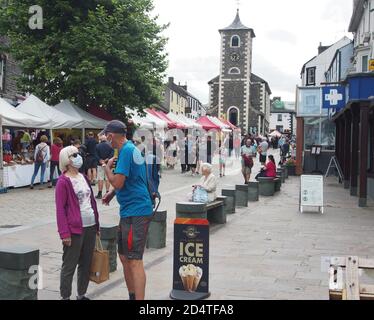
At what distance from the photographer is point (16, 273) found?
15.8 ft

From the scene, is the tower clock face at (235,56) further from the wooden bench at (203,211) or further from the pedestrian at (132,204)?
the pedestrian at (132,204)

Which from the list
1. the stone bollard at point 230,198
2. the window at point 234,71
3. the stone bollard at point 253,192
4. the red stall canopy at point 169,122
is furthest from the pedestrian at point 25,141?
the window at point 234,71

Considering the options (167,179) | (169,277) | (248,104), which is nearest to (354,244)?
(169,277)

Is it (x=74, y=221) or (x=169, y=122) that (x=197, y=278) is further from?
(x=169, y=122)

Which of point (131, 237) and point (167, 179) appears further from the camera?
point (167, 179)

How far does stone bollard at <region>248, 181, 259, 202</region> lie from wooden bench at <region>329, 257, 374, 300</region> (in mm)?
11197

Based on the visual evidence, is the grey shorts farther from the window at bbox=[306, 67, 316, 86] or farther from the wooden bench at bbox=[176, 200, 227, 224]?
the window at bbox=[306, 67, 316, 86]

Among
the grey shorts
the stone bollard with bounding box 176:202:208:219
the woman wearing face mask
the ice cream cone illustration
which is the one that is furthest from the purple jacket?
the stone bollard with bounding box 176:202:208:219

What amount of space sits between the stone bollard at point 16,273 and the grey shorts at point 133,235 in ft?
2.85

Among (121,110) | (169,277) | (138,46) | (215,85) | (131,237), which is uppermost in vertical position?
(215,85)

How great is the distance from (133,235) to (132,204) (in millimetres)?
298

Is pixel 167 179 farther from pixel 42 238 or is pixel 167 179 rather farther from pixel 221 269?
pixel 221 269

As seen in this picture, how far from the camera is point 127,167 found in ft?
16.4
